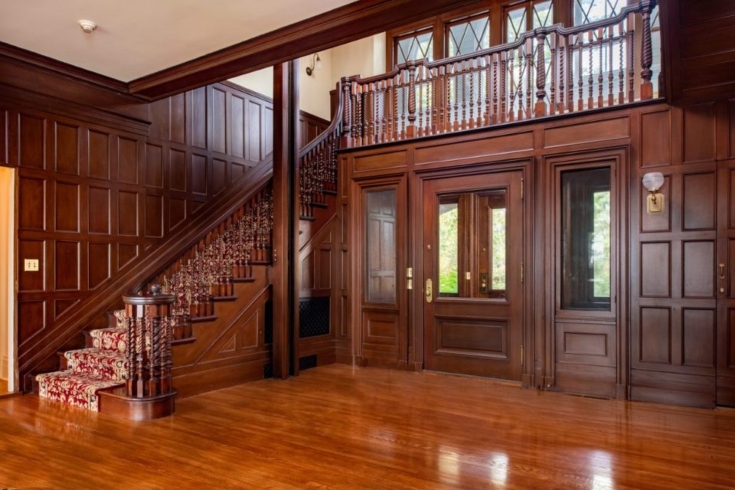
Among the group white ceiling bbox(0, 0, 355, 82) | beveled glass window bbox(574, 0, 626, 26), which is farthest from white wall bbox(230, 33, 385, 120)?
white ceiling bbox(0, 0, 355, 82)

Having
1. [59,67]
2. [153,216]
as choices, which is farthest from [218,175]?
[59,67]

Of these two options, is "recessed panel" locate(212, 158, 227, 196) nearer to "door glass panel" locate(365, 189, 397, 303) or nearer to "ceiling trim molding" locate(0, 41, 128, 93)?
"ceiling trim molding" locate(0, 41, 128, 93)

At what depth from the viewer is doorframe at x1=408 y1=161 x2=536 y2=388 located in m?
5.39

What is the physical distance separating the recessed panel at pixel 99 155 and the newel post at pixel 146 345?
190 centimetres

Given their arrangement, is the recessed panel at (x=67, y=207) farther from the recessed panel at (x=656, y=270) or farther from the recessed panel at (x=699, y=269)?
the recessed panel at (x=699, y=269)

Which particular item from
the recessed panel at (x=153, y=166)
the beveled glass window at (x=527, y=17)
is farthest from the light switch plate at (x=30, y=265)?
the beveled glass window at (x=527, y=17)

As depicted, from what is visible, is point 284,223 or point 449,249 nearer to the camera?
point 284,223

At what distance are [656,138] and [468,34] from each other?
387 cm

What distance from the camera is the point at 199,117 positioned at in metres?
6.61

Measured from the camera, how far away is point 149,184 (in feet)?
19.6

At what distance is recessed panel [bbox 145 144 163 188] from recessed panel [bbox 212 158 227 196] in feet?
2.58

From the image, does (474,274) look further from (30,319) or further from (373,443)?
(30,319)

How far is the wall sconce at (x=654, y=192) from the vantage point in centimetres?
477

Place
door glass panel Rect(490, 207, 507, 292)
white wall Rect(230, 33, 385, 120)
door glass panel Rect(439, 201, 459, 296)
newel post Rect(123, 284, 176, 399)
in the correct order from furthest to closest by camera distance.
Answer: white wall Rect(230, 33, 385, 120)
door glass panel Rect(439, 201, 459, 296)
door glass panel Rect(490, 207, 507, 292)
newel post Rect(123, 284, 176, 399)
